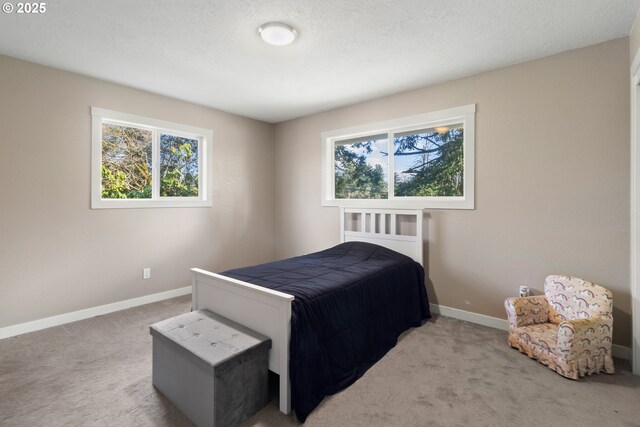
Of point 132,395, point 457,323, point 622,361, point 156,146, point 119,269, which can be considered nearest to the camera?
point 132,395

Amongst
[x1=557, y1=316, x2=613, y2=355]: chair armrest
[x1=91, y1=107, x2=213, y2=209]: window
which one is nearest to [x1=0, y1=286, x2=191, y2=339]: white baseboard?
[x1=91, y1=107, x2=213, y2=209]: window

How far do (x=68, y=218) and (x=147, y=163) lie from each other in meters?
1.05

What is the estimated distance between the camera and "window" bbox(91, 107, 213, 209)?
11.1 ft

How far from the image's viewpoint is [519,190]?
2.88 m

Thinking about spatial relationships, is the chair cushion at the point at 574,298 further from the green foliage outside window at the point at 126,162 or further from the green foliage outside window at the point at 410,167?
the green foliage outside window at the point at 126,162

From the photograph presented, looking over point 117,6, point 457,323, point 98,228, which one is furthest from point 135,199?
point 457,323

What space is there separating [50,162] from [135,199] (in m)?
0.85

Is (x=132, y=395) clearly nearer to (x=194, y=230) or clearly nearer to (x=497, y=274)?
(x=194, y=230)

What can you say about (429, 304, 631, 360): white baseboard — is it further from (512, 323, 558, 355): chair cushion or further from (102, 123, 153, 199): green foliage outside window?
(102, 123, 153, 199): green foliage outside window

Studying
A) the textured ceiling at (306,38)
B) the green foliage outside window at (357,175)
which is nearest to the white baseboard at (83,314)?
the textured ceiling at (306,38)

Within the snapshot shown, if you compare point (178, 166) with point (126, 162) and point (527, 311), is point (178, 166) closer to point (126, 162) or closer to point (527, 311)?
point (126, 162)

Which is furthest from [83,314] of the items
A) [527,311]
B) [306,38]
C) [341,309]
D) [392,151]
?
[527,311]

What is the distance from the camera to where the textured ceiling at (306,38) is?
2084mm

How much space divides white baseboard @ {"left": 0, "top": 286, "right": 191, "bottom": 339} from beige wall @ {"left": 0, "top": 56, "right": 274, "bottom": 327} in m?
0.05
